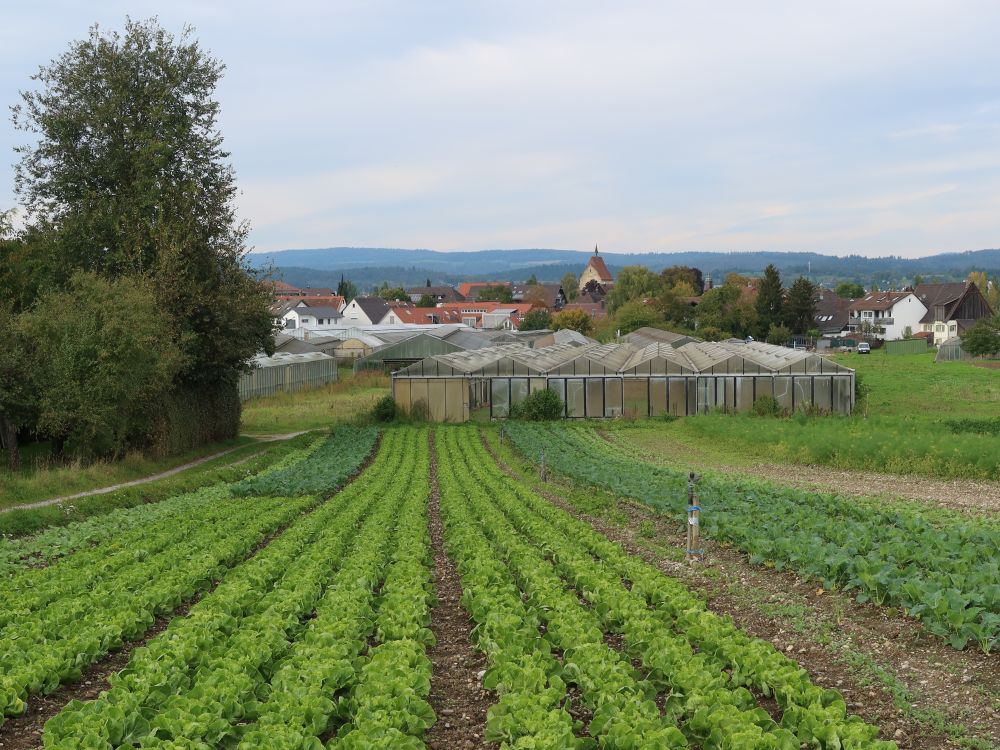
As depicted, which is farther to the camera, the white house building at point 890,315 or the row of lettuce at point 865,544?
the white house building at point 890,315

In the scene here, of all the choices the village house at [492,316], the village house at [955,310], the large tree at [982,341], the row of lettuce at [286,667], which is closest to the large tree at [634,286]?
the village house at [492,316]

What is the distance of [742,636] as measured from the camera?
956cm

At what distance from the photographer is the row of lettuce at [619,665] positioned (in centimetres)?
720

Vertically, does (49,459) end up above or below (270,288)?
below

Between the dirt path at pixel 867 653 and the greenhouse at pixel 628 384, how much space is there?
96.0ft

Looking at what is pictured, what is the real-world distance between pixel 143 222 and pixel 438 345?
138 feet

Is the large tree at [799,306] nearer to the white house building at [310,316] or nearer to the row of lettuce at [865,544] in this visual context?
the white house building at [310,316]

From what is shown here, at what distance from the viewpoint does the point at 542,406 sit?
4328 centimetres

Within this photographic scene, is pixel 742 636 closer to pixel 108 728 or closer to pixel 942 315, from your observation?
pixel 108 728

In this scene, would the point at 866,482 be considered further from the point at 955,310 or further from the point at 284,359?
the point at 955,310

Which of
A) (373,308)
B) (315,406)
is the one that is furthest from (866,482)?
(373,308)

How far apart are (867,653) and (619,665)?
2832 millimetres

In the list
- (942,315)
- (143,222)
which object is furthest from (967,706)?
(942,315)

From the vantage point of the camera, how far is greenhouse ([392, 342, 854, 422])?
42.3 meters
